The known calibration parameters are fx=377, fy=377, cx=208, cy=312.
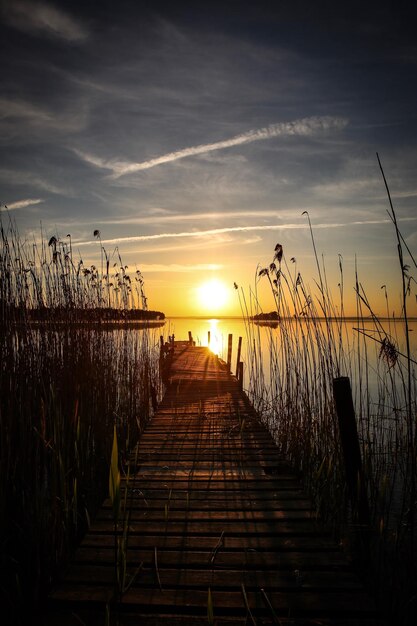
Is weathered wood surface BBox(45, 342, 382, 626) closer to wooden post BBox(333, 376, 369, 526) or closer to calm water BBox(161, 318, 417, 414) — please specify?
wooden post BBox(333, 376, 369, 526)

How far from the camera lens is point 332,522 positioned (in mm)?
2645

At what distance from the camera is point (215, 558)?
182cm

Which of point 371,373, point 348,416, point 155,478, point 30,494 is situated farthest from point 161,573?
point 371,373

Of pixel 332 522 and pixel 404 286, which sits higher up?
pixel 404 286

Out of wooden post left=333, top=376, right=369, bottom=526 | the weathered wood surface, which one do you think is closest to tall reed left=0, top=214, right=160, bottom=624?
the weathered wood surface

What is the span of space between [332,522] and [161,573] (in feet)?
4.82

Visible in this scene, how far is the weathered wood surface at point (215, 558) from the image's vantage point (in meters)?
1.49

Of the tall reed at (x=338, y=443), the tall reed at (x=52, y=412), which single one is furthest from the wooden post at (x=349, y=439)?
the tall reed at (x=52, y=412)

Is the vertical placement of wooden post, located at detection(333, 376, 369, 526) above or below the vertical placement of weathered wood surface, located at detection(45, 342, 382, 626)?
above

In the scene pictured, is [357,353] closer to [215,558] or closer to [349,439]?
[349,439]

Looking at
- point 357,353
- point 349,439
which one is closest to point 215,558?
point 349,439

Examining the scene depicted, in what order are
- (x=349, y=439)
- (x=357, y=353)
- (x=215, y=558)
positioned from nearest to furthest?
(x=215, y=558) → (x=349, y=439) → (x=357, y=353)

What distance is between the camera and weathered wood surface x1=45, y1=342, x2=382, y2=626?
58.6 inches

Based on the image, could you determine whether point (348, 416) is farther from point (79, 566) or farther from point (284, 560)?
point (79, 566)
